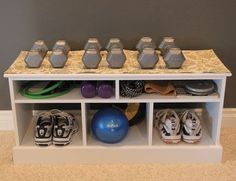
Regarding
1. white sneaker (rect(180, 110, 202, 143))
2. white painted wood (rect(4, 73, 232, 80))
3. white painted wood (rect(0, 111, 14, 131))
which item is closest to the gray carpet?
white sneaker (rect(180, 110, 202, 143))

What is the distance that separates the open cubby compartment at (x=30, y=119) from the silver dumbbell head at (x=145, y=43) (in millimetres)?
531

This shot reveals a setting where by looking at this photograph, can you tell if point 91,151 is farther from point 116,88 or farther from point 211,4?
point 211,4

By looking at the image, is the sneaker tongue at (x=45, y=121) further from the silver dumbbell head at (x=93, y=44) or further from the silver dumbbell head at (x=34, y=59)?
the silver dumbbell head at (x=93, y=44)

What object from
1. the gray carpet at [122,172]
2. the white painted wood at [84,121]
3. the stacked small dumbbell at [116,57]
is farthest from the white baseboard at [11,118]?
the stacked small dumbbell at [116,57]

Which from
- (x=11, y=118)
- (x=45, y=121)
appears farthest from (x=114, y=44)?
(x=11, y=118)

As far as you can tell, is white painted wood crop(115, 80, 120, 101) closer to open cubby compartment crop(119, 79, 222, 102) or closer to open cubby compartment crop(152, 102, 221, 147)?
open cubby compartment crop(119, 79, 222, 102)

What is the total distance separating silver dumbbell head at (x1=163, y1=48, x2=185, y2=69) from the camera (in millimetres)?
1881

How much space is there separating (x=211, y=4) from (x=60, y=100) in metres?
0.95

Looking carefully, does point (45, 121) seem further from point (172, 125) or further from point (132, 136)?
point (172, 125)

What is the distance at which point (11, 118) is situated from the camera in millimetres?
2316

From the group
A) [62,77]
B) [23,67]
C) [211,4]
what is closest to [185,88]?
[211,4]

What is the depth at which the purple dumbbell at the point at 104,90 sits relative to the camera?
189 cm

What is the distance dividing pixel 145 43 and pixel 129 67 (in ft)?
0.61

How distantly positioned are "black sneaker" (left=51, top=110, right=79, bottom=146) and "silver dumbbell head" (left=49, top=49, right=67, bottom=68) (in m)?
0.31
